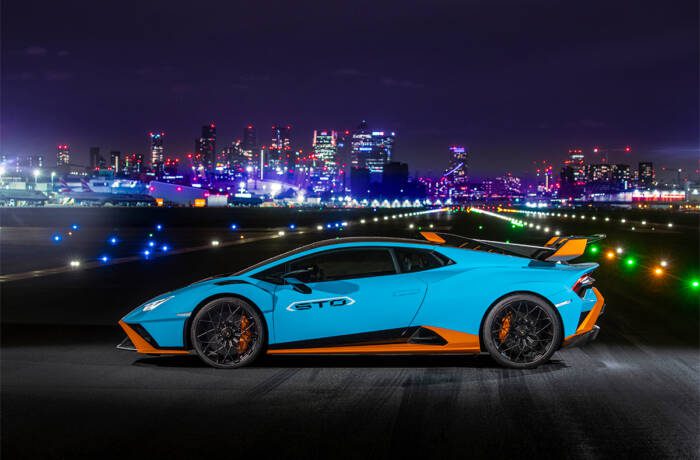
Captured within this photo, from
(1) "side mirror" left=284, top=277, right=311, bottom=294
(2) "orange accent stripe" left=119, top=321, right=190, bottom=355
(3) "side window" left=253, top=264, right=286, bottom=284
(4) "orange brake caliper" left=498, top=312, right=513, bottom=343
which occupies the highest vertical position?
(3) "side window" left=253, top=264, right=286, bottom=284

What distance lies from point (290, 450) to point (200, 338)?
8.71 feet

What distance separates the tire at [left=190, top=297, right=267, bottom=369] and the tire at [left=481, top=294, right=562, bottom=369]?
7.17 feet

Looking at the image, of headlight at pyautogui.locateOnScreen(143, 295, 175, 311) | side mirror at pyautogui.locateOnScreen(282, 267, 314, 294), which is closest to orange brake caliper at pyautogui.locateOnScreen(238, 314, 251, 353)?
side mirror at pyautogui.locateOnScreen(282, 267, 314, 294)

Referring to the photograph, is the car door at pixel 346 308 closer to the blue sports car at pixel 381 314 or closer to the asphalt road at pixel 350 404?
the blue sports car at pixel 381 314

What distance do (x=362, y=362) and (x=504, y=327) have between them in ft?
5.03

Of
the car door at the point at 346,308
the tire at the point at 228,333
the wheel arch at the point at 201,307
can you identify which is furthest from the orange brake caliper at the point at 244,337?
the car door at the point at 346,308

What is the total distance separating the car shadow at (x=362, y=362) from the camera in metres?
7.93

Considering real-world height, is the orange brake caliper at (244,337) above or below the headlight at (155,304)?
below

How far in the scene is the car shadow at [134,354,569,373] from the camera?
7.93 metres

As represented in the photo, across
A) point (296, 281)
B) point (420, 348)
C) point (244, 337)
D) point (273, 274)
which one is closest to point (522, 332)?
point (420, 348)

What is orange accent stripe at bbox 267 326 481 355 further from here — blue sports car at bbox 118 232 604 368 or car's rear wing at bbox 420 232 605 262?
car's rear wing at bbox 420 232 605 262

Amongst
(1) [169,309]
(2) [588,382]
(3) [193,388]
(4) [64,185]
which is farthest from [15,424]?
(4) [64,185]

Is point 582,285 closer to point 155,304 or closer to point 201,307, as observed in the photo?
point 201,307

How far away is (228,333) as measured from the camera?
7.64m
